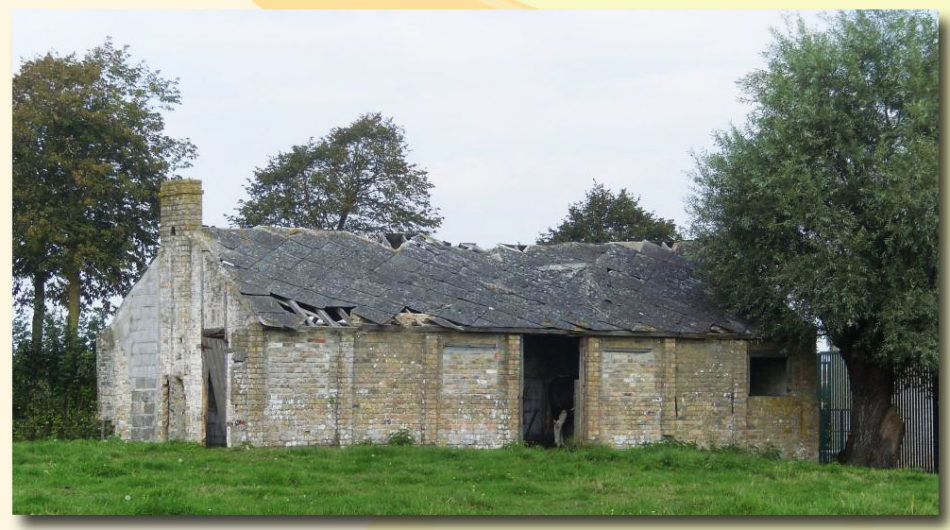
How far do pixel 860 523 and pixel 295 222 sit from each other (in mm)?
29970

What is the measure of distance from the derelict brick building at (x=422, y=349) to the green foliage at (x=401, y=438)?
0.15 meters

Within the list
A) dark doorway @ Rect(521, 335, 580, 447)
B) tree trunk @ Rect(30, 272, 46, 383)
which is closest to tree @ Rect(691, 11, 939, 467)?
dark doorway @ Rect(521, 335, 580, 447)

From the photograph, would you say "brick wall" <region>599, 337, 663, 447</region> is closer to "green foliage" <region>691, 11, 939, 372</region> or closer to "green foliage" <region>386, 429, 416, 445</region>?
"green foliage" <region>691, 11, 939, 372</region>

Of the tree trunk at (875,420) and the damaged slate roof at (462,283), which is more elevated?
the damaged slate roof at (462,283)

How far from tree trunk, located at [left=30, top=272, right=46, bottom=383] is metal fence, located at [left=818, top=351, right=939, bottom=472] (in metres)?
18.1

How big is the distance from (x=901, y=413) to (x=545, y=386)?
757 cm

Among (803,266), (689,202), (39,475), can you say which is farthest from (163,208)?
(803,266)

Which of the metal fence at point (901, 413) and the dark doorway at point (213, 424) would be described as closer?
the dark doorway at point (213, 424)

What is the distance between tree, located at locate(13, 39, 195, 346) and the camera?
36969 mm

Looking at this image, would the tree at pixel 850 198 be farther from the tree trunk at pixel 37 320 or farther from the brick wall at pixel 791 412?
the tree trunk at pixel 37 320


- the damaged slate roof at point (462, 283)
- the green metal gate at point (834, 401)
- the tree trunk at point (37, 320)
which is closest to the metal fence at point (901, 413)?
the green metal gate at point (834, 401)

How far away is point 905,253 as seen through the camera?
83.4 ft

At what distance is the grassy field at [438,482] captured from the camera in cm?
1934

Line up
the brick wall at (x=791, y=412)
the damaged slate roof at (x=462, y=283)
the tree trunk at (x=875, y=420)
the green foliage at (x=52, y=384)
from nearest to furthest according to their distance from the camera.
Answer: the damaged slate roof at (x=462, y=283) < the tree trunk at (x=875, y=420) < the brick wall at (x=791, y=412) < the green foliage at (x=52, y=384)
